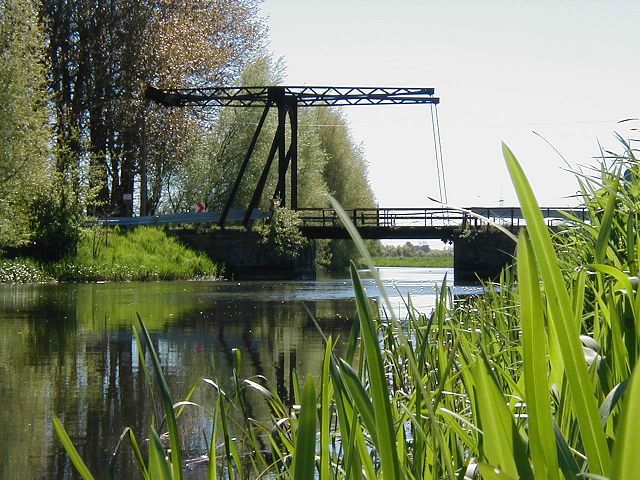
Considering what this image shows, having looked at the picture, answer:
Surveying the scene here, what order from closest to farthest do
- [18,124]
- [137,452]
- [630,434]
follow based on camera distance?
[630,434] → [137,452] → [18,124]

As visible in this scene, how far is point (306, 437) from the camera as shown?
904 millimetres

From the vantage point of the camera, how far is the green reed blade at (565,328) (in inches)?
30.1

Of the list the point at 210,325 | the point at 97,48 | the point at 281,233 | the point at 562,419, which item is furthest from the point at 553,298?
the point at 97,48

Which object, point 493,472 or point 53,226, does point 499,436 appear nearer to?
point 493,472

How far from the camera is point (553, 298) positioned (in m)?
0.81

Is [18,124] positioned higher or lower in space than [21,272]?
higher

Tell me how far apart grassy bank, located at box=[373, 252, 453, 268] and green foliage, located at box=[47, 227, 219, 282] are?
150 ft

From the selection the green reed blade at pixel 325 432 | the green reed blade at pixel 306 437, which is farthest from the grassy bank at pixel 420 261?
the green reed blade at pixel 306 437

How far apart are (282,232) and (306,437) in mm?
27619

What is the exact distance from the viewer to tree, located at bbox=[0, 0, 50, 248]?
68.7ft

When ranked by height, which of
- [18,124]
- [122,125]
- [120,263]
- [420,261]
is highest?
[122,125]

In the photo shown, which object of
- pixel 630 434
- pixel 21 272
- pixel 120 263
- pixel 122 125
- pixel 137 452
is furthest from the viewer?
pixel 122 125

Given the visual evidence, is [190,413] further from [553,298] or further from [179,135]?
[179,135]

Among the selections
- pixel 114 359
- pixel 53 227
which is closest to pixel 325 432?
pixel 114 359
